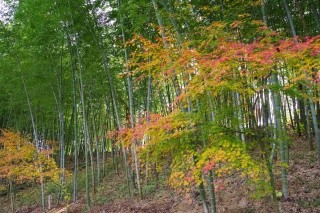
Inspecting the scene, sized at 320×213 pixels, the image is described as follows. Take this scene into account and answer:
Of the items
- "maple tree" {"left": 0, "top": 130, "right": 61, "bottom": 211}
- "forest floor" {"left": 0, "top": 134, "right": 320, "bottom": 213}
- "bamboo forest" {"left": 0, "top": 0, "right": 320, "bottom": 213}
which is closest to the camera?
"bamboo forest" {"left": 0, "top": 0, "right": 320, "bottom": 213}

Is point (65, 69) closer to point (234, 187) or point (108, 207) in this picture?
point (108, 207)

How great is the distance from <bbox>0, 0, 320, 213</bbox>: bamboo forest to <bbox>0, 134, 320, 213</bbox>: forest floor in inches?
1.6

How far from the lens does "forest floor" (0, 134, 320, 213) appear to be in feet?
20.1

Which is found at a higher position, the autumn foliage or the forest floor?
the autumn foliage

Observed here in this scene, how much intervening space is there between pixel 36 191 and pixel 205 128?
15775 millimetres

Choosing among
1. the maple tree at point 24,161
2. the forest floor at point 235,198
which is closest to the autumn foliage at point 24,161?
the maple tree at point 24,161

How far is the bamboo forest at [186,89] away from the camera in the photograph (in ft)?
12.3

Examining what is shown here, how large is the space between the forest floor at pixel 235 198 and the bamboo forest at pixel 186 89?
0.13ft

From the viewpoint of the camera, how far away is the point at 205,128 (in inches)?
161

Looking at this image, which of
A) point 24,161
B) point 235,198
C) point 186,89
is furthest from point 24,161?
point 186,89

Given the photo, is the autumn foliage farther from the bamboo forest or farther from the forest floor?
the forest floor

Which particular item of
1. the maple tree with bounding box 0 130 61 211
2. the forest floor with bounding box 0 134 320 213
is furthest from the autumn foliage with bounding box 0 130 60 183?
the forest floor with bounding box 0 134 320 213

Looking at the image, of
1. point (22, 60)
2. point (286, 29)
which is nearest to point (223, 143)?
point (286, 29)

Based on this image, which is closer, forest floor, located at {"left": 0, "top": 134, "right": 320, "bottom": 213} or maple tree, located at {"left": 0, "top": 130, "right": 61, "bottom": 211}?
forest floor, located at {"left": 0, "top": 134, "right": 320, "bottom": 213}
